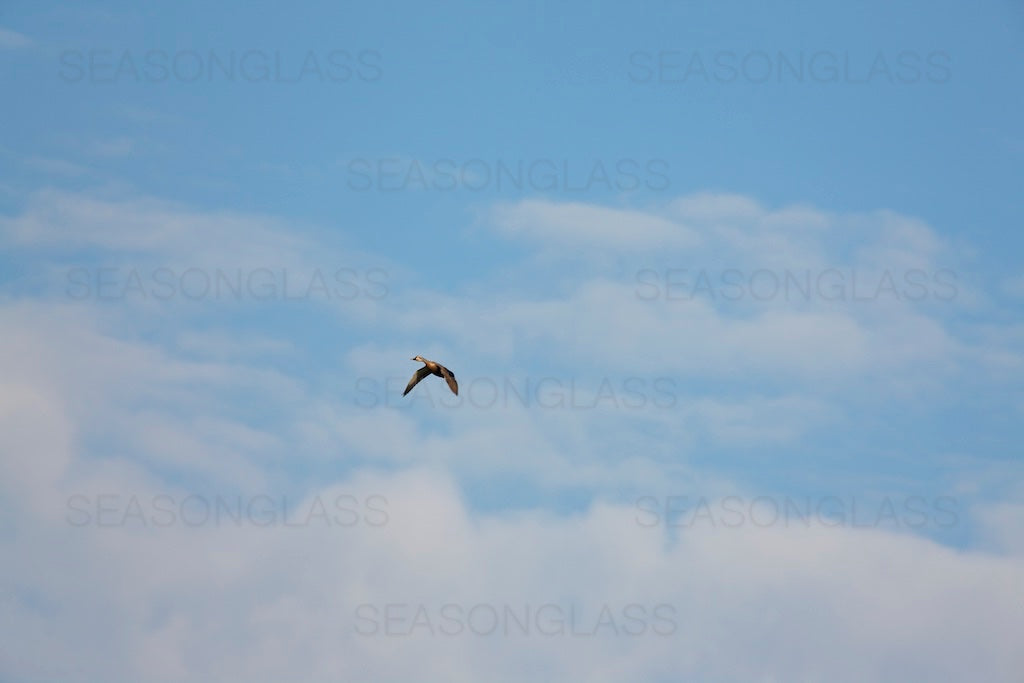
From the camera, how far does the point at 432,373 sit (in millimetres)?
51531

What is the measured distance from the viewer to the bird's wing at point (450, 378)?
166ft

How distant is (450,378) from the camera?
50.9m

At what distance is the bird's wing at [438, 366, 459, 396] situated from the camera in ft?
166

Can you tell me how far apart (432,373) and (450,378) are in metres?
1.09

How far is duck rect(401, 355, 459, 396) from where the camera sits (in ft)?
166

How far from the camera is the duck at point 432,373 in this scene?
50.6 metres

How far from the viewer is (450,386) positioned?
50.6m
